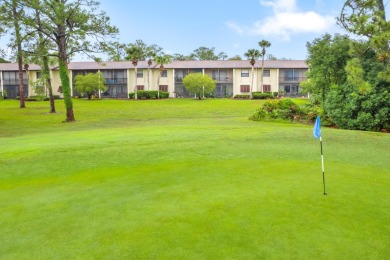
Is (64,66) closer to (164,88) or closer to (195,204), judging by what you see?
(195,204)

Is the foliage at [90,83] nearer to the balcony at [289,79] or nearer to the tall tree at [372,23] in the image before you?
the balcony at [289,79]

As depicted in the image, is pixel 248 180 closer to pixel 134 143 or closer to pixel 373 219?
pixel 373 219

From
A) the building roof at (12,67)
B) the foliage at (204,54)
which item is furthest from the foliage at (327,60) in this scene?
the foliage at (204,54)

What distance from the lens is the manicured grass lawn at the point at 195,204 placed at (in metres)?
5.18

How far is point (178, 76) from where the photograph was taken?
8025cm

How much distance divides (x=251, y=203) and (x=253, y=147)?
23.5ft

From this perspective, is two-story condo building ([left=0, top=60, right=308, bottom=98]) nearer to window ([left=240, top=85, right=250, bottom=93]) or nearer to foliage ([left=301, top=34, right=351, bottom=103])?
window ([left=240, top=85, right=250, bottom=93])

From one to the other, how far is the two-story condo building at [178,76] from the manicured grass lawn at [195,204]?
66.0 meters

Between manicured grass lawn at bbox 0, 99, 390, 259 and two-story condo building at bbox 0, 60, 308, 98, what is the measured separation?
65991mm

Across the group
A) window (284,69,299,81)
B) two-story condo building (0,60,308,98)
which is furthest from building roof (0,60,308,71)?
window (284,69,299,81)

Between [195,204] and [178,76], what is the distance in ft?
244

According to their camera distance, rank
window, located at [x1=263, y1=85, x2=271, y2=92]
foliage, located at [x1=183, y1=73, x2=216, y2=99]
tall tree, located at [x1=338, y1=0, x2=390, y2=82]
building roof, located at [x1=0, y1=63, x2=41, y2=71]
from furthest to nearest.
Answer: building roof, located at [x1=0, y1=63, x2=41, y2=71] → window, located at [x1=263, y1=85, x2=271, y2=92] → foliage, located at [x1=183, y1=73, x2=216, y2=99] → tall tree, located at [x1=338, y1=0, x2=390, y2=82]

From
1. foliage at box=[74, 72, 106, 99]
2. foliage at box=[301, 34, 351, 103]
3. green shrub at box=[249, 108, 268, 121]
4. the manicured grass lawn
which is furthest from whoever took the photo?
foliage at box=[74, 72, 106, 99]

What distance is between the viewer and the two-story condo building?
7831 cm
